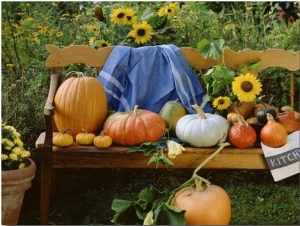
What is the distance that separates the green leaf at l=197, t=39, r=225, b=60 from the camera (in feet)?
12.0

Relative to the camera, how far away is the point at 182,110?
3.51m

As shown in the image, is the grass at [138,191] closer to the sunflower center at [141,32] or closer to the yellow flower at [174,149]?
the yellow flower at [174,149]

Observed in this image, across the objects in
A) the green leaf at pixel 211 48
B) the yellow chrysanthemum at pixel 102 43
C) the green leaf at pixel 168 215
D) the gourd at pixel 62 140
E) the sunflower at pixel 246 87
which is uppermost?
the green leaf at pixel 211 48

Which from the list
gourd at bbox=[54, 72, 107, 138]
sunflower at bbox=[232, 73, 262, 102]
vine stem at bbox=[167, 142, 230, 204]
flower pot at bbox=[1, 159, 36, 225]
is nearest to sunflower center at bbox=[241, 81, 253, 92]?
sunflower at bbox=[232, 73, 262, 102]

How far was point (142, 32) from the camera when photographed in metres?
3.83

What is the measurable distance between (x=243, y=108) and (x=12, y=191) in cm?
153

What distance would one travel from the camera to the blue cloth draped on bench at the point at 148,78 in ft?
12.2

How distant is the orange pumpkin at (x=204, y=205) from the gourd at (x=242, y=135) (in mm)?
387

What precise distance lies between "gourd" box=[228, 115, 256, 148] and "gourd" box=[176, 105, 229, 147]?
A: 1.8 inches

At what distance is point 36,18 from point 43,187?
1.89 metres

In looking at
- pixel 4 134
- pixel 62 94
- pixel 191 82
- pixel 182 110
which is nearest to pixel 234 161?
pixel 182 110

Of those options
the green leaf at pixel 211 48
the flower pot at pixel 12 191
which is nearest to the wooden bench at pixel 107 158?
the flower pot at pixel 12 191

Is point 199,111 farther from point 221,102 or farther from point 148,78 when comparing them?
point 148,78

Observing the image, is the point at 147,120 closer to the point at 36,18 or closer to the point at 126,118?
the point at 126,118
